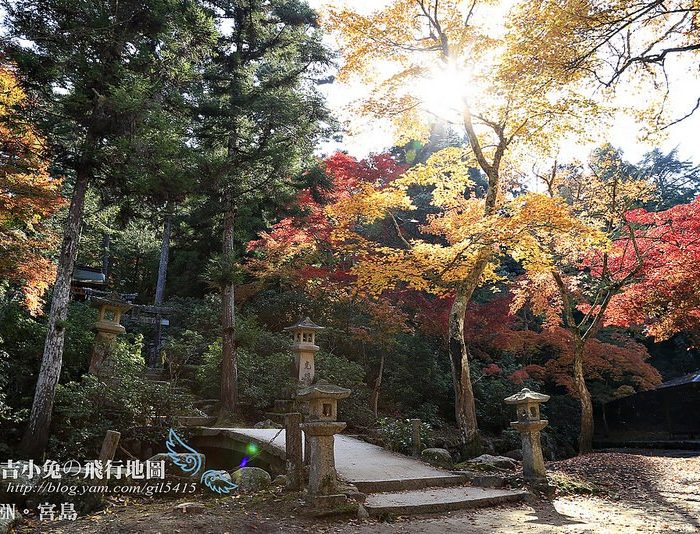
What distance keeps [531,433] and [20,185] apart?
9917mm

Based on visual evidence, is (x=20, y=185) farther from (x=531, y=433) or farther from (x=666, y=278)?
(x=666, y=278)

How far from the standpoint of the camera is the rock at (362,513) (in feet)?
17.3

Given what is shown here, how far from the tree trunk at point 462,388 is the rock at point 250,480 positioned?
4.14m

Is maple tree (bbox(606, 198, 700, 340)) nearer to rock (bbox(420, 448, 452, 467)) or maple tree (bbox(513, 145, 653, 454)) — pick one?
maple tree (bbox(513, 145, 653, 454))

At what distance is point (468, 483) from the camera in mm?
7156

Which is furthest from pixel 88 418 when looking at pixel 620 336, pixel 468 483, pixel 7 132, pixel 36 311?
pixel 620 336

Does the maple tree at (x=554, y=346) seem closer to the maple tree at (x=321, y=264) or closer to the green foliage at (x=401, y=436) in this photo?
the maple tree at (x=321, y=264)

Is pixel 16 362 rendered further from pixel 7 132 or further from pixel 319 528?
pixel 319 528

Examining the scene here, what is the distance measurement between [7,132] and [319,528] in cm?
882

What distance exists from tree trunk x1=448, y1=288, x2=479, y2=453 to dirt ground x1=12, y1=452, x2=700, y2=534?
1.89 m

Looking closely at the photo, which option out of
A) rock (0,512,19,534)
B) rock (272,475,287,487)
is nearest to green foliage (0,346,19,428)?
rock (0,512,19,534)

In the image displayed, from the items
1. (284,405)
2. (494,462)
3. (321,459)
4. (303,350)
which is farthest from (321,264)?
(321,459)

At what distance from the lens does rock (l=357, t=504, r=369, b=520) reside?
5266 mm

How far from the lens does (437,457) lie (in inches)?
320
